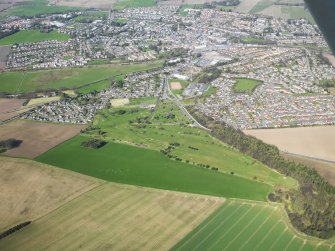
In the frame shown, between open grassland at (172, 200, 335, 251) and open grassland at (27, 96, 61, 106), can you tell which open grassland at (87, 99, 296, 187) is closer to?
open grassland at (172, 200, 335, 251)

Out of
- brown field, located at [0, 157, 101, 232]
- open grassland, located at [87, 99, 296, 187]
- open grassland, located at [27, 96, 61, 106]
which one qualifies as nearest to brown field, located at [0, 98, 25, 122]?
open grassland, located at [27, 96, 61, 106]

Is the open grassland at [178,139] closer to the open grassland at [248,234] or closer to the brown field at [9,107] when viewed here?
the open grassland at [248,234]

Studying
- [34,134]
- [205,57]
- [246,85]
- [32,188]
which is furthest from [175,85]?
[32,188]

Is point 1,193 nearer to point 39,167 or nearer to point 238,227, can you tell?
point 39,167

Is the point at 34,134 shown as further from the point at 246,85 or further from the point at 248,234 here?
the point at 246,85

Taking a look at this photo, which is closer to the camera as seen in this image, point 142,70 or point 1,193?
point 1,193

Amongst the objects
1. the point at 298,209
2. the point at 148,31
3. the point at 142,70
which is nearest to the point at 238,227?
the point at 298,209
